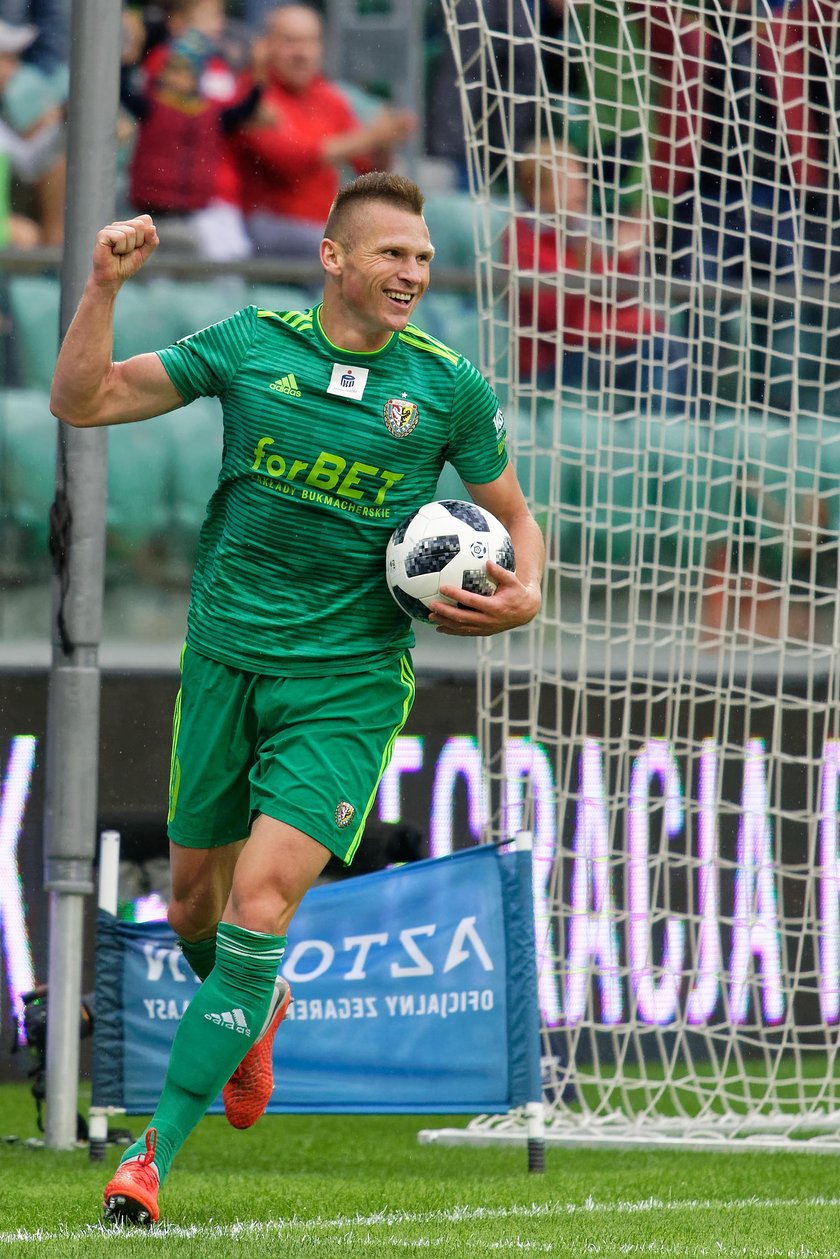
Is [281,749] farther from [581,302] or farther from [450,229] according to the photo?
[450,229]

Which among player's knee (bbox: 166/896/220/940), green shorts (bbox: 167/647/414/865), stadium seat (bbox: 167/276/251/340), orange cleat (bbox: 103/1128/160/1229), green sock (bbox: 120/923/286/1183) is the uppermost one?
stadium seat (bbox: 167/276/251/340)

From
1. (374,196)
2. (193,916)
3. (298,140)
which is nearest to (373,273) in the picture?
(374,196)

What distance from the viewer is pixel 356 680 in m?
4.34

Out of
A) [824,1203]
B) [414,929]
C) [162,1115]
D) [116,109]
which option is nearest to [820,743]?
[414,929]

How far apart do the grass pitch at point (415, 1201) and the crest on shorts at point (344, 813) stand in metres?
0.91

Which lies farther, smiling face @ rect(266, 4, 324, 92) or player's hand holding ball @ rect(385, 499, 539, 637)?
smiling face @ rect(266, 4, 324, 92)

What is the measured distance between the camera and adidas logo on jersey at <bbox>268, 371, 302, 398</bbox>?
429cm

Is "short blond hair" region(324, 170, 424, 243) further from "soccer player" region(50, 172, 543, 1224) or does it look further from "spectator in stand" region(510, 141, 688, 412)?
"spectator in stand" region(510, 141, 688, 412)

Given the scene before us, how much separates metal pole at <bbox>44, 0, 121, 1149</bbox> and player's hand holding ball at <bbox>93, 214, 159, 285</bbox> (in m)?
1.91

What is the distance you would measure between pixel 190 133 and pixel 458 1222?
19.5 ft

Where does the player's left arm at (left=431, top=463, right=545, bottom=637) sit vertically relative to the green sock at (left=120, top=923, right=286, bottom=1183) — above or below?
above

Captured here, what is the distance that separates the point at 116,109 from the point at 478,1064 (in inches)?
128

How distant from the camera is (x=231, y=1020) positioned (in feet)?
13.6

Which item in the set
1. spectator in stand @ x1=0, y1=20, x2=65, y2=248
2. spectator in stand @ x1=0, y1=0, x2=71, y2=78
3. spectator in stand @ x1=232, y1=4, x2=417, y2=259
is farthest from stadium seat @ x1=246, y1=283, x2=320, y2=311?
spectator in stand @ x1=0, y1=0, x2=71, y2=78
